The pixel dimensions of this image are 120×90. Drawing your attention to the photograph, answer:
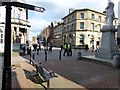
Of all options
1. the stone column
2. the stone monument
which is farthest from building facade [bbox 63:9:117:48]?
the stone column

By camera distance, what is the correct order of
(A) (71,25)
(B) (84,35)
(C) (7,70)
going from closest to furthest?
1. (C) (7,70)
2. (B) (84,35)
3. (A) (71,25)

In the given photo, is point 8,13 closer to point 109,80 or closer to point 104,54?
point 109,80

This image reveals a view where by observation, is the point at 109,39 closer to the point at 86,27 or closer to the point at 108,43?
the point at 108,43

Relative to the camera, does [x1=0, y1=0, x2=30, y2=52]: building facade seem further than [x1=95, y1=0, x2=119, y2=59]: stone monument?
Yes

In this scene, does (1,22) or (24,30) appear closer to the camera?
(1,22)

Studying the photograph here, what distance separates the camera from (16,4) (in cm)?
612

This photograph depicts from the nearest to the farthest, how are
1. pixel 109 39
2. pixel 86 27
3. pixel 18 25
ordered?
pixel 109 39 < pixel 18 25 < pixel 86 27

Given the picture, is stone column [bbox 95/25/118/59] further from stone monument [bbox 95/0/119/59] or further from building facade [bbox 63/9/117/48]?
building facade [bbox 63/9/117/48]

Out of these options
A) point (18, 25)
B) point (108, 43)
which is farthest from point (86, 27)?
point (108, 43)

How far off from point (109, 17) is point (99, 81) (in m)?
11.9

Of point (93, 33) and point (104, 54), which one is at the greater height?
point (93, 33)

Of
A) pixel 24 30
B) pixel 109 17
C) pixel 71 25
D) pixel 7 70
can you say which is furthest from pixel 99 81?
pixel 71 25

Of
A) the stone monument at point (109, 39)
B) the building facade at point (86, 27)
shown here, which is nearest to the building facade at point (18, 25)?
the building facade at point (86, 27)

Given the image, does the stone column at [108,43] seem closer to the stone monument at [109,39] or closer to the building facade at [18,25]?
the stone monument at [109,39]
